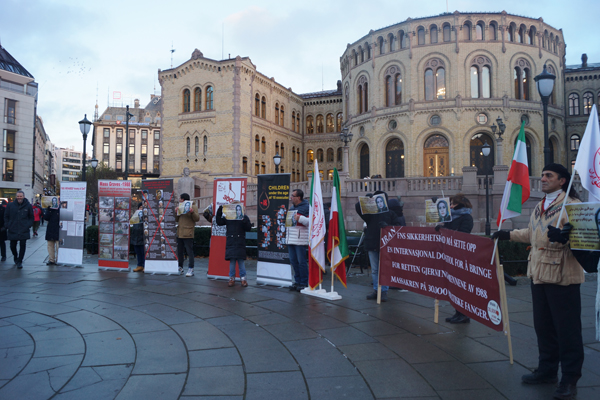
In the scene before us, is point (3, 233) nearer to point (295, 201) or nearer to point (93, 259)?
point (93, 259)

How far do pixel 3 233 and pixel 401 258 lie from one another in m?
12.6

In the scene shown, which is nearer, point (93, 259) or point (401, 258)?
point (401, 258)

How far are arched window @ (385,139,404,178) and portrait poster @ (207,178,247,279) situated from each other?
2674 centimetres

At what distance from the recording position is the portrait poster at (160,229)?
10.5m

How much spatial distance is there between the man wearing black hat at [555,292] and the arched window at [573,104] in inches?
1765

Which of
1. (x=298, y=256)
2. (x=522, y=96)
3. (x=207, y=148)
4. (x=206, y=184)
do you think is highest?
(x=522, y=96)

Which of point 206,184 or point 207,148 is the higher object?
point 207,148

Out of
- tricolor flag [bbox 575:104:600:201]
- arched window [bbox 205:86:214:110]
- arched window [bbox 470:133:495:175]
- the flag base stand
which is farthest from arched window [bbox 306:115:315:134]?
tricolor flag [bbox 575:104:600:201]

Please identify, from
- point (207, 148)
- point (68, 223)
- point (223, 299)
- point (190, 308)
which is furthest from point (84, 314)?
point (207, 148)

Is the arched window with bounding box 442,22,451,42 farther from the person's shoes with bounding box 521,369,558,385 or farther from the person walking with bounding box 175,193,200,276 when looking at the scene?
the person's shoes with bounding box 521,369,558,385

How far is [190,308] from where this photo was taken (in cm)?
678

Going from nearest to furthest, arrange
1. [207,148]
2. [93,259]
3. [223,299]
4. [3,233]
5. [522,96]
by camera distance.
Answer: [223,299] < [3,233] < [93,259] < [522,96] < [207,148]

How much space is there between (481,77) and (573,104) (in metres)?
15.1

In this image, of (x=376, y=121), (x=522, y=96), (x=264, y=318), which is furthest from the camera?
(x=376, y=121)
